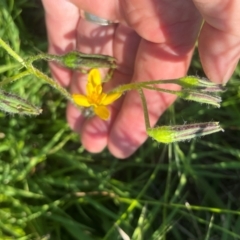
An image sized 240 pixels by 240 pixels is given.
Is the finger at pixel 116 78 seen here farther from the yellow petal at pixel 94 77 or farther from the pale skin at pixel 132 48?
the yellow petal at pixel 94 77

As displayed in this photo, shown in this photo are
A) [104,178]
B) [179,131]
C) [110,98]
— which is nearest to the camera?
[179,131]

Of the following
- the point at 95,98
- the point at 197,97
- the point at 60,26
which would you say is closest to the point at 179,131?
the point at 197,97

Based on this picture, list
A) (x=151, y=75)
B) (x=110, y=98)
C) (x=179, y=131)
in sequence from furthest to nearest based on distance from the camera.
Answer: (x=151, y=75) < (x=110, y=98) < (x=179, y=131)

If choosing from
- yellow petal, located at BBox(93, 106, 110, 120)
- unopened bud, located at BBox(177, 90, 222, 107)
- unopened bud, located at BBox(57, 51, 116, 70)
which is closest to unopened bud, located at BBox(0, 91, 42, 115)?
unopened bud, located at BBox(57, 51, 116, 70)

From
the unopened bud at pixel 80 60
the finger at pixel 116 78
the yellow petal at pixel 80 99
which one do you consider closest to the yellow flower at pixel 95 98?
the yellow petal at pixel 80 99

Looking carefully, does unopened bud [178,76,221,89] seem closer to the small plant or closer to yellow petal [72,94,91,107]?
the small plant

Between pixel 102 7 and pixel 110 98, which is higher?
pixel 102 7

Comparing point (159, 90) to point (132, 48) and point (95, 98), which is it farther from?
point (132, 48)
